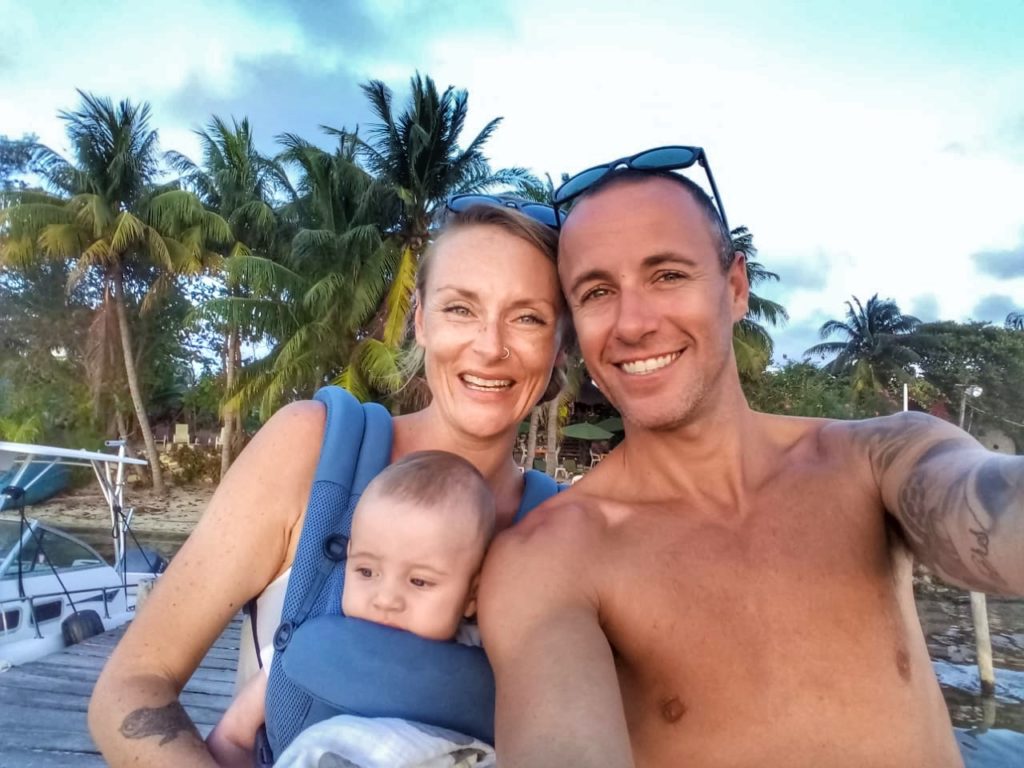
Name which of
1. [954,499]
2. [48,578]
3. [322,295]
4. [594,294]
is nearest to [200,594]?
[594,294]

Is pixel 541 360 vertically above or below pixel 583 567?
above

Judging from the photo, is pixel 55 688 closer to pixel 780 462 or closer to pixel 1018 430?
pixel 780 462

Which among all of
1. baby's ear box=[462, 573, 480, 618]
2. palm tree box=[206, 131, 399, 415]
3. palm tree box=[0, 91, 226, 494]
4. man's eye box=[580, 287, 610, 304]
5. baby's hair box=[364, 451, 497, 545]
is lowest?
baby's ear box=[462, 573, 480, 618]

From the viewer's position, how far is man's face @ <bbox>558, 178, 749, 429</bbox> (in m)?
2.02

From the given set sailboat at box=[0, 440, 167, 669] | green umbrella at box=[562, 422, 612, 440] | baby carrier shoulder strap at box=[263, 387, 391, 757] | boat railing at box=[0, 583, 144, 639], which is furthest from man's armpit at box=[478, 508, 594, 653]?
green umbrella at box=[562, 422, 612, 440]

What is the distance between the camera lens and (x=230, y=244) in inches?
1016

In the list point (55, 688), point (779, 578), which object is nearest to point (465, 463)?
point (779, 578)

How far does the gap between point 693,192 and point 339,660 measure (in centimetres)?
166

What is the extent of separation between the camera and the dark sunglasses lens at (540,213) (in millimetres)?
2256

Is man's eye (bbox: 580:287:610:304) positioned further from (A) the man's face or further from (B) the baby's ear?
(B) the baby's ear

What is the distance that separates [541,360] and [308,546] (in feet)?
2.85

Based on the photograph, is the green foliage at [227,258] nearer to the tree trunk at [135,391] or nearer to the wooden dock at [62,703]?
the tree trunk at [135,391]

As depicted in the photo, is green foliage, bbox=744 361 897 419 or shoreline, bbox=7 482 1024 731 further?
green foliage, bbox=744 361 897 419

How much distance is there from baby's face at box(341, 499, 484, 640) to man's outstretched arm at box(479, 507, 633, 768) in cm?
9
